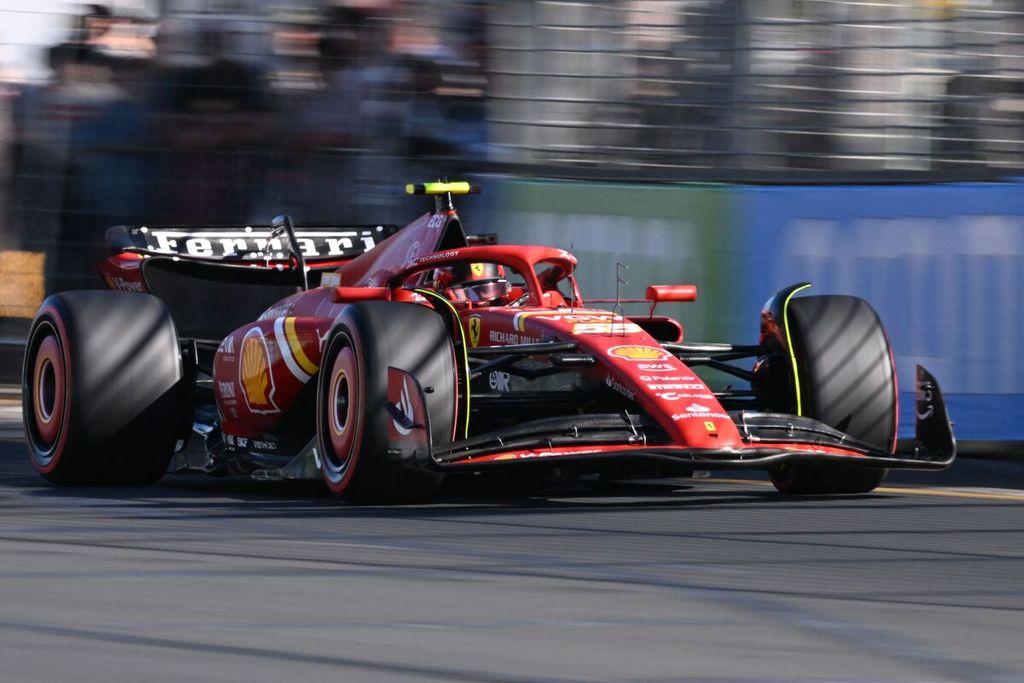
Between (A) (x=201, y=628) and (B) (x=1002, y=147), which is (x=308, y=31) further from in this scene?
(A) (x=201, y=628)

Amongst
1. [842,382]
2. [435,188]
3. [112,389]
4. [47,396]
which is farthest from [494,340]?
[47,396]

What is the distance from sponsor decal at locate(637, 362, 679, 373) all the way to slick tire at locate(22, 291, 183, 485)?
83.8 inches

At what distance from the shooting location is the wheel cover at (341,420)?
6641mm

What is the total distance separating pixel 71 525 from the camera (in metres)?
6.25

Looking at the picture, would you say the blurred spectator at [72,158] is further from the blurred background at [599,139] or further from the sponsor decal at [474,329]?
the sponsor decal at [474,329]

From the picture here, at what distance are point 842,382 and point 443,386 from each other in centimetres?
167

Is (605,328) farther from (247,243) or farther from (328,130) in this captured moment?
(328,130)

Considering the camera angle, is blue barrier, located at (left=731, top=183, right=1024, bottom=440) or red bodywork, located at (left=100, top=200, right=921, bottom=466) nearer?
red bodywork, located at (left=100, top=200, right=921, bottom=466)

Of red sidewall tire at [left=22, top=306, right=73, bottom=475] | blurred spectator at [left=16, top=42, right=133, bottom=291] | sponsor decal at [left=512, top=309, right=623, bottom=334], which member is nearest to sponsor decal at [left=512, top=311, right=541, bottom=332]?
sponsor decal at [left=512, top=309, right=623, bottom=334]

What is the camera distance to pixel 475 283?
7742mm

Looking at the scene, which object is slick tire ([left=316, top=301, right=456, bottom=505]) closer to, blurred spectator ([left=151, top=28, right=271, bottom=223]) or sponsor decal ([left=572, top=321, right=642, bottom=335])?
sponsor decal ([left=572, top=321, right=642, bottom=335])

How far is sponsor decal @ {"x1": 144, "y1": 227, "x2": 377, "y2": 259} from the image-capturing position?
9211mm

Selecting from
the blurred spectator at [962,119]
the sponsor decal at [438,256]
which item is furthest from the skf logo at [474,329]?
the blurred spectator at [962,119]

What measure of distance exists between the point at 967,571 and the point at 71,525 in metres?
2.95
